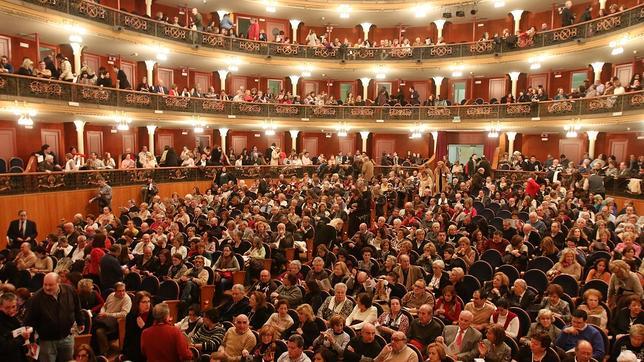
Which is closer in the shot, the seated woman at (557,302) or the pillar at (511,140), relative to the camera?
the seated woman at (557,302)

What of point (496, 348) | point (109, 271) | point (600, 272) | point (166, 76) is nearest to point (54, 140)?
point (166, 76)

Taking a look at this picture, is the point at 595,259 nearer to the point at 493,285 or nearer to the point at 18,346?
the point at 493,285

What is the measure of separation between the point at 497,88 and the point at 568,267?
68.8 ft

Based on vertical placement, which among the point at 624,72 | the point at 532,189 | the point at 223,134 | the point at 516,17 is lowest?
the point at 532,189

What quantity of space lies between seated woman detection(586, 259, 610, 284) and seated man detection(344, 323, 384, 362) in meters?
3.64

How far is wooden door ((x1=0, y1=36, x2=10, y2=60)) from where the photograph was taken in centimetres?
1719

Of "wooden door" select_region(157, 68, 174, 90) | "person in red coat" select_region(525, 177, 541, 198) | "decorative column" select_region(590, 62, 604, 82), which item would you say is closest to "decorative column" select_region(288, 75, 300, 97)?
"wooden door" select_region(157, 68, 174, 90)

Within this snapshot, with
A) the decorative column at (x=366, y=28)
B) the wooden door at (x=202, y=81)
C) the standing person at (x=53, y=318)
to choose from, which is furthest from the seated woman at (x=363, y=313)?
the decorative column at (x=366, y=28)

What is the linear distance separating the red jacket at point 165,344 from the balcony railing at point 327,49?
1412cm

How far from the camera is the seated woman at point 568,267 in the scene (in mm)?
7379

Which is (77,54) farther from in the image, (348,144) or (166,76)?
(348,144)

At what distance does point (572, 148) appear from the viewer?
2331 centimetres

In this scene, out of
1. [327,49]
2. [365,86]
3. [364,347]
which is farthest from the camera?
[365,86]

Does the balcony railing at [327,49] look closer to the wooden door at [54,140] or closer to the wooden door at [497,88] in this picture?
the wooden door at [497,88]
